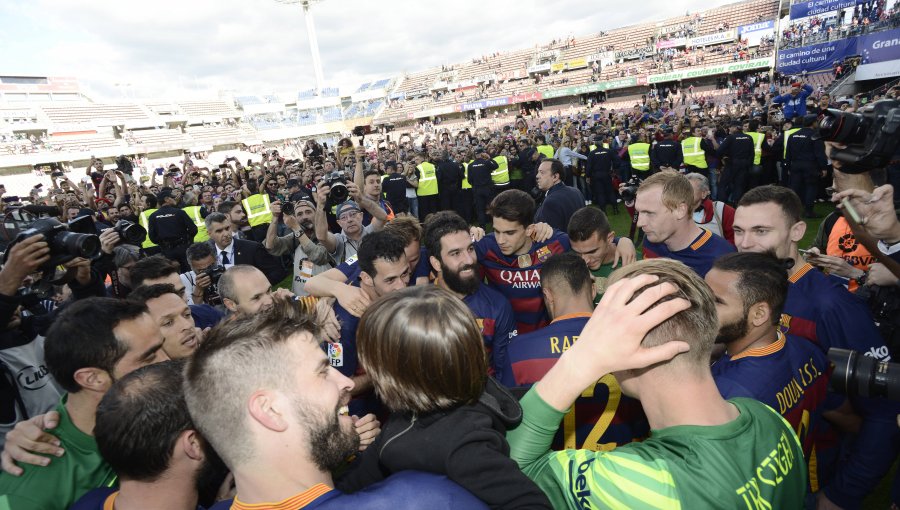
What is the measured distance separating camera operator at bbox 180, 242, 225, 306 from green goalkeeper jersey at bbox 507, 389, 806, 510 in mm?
4107

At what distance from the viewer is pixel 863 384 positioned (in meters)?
1.64

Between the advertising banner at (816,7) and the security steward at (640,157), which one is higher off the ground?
the advertising banner at (816,7)

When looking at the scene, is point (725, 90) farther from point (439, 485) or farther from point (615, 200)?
point (439, 485)

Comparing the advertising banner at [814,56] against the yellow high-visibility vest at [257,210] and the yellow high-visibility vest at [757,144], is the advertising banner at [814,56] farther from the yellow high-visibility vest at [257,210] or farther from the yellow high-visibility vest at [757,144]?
the yellow high-visibility vest at [257,210]

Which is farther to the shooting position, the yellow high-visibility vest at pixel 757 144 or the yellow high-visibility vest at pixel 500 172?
the yellow high-visibility vest at pixel 500 172

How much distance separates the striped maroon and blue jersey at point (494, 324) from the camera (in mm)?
3084

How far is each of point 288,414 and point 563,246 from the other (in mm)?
3119

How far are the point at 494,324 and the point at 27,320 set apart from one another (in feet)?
10.2

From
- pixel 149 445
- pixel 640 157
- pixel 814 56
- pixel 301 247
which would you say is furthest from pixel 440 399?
pixel 814 56

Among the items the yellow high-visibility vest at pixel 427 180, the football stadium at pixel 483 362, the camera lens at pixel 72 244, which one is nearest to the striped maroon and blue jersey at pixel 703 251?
the football stadium at pixel 483 362

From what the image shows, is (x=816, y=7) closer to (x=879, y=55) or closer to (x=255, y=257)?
(x=879, y=55)

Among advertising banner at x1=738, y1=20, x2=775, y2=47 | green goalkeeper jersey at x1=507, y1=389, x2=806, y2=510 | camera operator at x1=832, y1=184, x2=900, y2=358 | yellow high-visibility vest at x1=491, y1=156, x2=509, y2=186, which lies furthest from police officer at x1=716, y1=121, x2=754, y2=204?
advertising banner at x1=738, y1=20, x2=775, y2=47

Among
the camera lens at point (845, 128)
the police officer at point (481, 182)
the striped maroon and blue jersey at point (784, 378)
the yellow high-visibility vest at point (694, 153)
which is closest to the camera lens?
the striped maroon and blue jersey at point (784, 378)

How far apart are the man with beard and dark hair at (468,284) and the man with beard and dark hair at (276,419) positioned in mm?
1755
